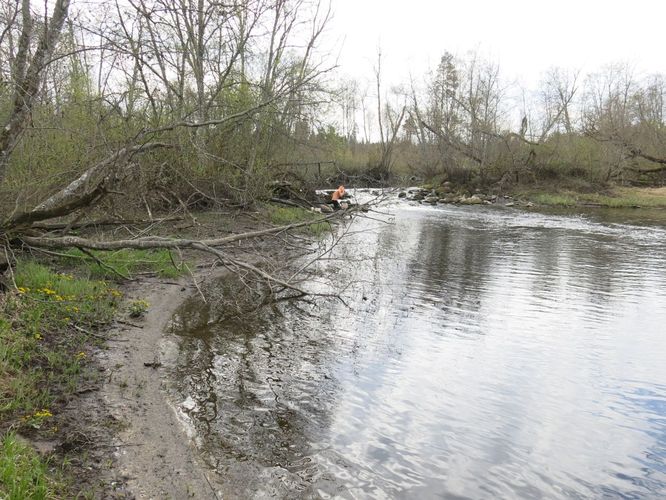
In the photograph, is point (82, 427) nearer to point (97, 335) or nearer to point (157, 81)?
point (97, 335)

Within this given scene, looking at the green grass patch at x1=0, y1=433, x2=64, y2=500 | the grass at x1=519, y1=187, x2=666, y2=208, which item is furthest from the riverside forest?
the grass at x1=519, y1=187, x2=666, y2=208

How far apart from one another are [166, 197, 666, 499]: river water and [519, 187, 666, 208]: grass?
77.2ft

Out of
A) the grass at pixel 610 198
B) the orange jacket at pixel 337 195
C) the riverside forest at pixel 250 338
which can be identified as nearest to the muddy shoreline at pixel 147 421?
the riverside forest at pixel 250 338

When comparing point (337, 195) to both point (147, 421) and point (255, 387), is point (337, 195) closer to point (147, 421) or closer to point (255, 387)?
point (255, 387)

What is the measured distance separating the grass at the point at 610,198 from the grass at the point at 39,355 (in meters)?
31.7

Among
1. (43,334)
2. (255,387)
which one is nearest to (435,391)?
(255,387)

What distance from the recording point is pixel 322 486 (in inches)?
168

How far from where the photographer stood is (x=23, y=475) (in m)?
3.41

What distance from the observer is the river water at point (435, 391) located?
453 cm

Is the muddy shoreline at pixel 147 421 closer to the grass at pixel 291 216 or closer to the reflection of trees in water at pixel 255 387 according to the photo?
the reflection of trees in water at pixel 255 387

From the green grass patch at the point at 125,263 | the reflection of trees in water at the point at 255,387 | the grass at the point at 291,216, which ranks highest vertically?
the grass at the point at 291,216

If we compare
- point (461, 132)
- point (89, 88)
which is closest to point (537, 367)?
point (89, 88)

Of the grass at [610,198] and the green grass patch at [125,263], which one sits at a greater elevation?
the grass at [610,198]

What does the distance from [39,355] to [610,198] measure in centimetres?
3591
